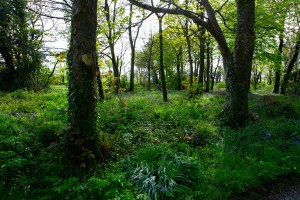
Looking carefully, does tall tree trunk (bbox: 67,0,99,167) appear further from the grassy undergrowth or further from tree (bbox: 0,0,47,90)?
tree (bbox: 0,0,47,90)

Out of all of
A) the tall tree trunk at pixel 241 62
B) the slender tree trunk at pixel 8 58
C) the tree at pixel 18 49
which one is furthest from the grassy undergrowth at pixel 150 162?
the slender tree trunk at pixel 8 58

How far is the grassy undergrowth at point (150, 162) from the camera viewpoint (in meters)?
3.18

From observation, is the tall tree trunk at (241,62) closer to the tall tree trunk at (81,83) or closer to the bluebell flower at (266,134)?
A: the bluebell flower at (266,134)

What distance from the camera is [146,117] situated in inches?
282

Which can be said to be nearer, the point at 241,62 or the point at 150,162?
the point at 150,162

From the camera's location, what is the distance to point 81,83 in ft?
13.3

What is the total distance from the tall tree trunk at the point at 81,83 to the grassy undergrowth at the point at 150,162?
0.30 m

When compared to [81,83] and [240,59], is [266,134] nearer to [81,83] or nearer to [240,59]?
[240,59]

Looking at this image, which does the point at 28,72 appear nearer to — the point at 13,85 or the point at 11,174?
the point at 13,85

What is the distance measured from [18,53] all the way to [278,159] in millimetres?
17228

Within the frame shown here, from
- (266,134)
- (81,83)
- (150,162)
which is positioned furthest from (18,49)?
(266,134)

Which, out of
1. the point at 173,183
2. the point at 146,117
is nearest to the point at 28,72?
the point at 146,117

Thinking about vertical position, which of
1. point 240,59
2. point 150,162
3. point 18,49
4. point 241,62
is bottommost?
point 150,162

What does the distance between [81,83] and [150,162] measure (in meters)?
2.05
